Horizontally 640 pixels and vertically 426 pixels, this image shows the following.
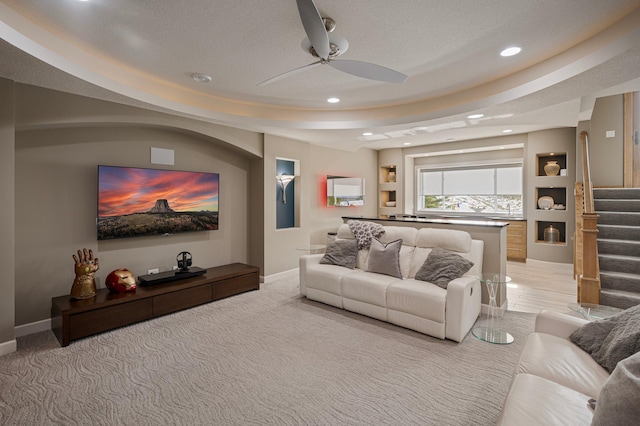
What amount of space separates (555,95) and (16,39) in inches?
192

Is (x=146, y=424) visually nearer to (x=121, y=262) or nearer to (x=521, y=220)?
(x=121, y=262)

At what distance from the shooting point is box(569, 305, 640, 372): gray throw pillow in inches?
62.3

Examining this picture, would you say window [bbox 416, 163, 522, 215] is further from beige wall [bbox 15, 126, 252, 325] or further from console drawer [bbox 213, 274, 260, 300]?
beige wall [bbox 15, 126, 252, 325]

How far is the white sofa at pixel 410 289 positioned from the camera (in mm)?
2955

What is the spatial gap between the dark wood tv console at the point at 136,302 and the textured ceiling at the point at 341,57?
216 cm

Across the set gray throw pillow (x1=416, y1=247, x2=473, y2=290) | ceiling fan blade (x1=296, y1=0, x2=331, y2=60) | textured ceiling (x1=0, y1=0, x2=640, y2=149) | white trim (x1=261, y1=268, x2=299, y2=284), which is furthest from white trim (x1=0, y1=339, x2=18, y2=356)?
gray throw pillow (x1=416, y1=247, x2=473, y2=290)

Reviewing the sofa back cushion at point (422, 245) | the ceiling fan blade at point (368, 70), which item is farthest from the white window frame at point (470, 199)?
the ceiling fan blade at point (368, 70)

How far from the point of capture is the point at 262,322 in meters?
3.47

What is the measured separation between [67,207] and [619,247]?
268 inches

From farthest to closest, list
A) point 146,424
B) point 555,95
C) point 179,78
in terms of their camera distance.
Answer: point 179,78, point 555,95, point 146,424

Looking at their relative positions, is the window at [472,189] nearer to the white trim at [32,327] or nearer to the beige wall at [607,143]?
the beige wall at [607,143]

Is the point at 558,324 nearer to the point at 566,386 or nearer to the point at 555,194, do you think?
the point at 566,386

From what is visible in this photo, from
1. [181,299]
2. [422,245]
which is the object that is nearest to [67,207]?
[181,299]

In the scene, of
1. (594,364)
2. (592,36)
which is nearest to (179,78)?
(592,36)
